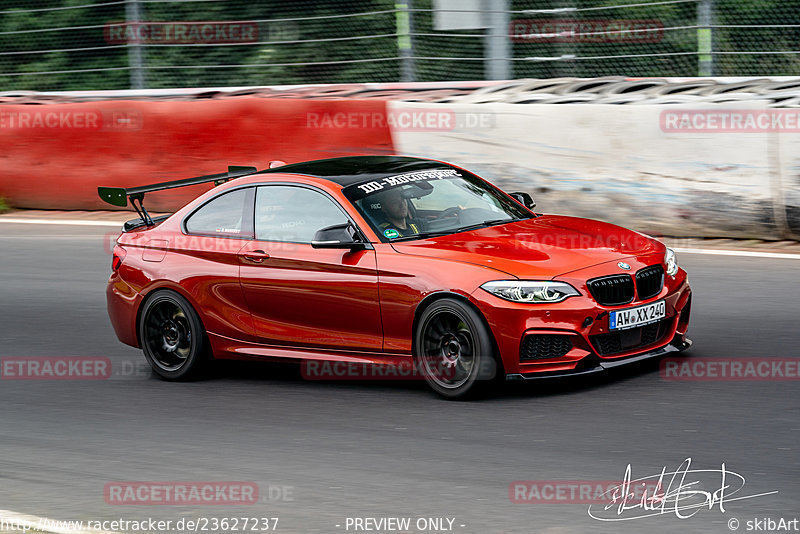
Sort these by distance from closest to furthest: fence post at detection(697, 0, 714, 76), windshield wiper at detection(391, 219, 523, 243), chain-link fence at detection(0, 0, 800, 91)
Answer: windshield wiper at detection(391, 219, 523, 243), fence post at detection(697, 0, 714, 76), chain-link fence at detection(0, 0, 800, 91)

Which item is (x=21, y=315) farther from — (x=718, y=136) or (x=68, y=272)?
(x=718, y=136)

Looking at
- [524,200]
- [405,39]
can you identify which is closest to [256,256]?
[524,200]

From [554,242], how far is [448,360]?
1.01m

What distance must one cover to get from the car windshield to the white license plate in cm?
123

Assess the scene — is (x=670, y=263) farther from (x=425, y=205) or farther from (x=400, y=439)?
(x=400, y=439)

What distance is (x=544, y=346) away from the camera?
7.20 metres

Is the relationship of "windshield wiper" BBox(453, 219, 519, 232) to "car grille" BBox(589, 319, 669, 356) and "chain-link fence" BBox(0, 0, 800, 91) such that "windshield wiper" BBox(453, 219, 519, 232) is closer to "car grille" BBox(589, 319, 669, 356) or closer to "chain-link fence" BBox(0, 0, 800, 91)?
"car grille" BBox(589, 319, 669, 356)

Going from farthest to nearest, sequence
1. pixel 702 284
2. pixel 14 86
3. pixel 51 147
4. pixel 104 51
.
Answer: pixel 14 86, pixel 104 51, pixel 51 147, pixel 702 284

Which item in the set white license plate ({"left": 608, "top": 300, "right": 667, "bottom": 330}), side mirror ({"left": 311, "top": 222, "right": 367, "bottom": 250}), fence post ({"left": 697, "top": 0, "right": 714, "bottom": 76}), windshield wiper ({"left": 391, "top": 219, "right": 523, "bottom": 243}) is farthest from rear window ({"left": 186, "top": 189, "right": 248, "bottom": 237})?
fence post ({"left": 697, "top": 0, "right": 714, "bottom": 76})

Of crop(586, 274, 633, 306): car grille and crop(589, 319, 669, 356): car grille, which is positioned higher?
crop(586, 274, 633, 306): car grille

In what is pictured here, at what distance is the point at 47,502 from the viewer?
6.16m

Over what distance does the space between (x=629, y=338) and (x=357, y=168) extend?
7.47 feet

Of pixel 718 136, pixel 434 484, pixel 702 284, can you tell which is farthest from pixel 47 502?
pixel 718 136

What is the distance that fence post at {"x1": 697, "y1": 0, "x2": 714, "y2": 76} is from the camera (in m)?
13.5
